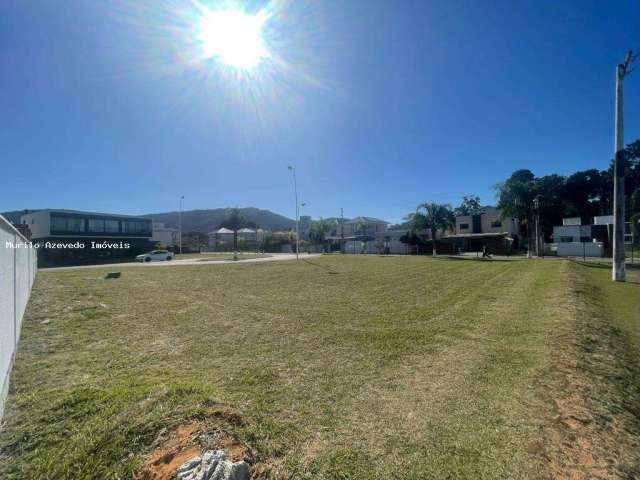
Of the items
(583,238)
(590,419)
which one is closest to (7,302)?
(590,419)

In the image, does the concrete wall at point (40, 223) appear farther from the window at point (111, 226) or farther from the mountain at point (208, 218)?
the mountain at point (208, 218)

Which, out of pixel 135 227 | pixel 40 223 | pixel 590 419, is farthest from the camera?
pixel 135 227

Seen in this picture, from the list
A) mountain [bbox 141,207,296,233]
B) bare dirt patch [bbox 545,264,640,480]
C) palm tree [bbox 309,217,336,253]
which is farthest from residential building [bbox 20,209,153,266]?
mountain [bbox 141,207,296,233]

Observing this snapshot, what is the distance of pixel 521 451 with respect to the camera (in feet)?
9.92

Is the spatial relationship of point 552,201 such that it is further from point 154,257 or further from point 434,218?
point 154,257

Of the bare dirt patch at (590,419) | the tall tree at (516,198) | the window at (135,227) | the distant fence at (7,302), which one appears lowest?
the bare dirt patch at (590,419)

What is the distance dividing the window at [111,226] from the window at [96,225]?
0.57 metres

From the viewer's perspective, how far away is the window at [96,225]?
43775mm

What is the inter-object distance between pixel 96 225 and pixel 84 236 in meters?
2.46

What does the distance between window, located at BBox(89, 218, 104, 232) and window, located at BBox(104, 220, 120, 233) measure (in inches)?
22.5

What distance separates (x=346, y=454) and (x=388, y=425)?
71 cm

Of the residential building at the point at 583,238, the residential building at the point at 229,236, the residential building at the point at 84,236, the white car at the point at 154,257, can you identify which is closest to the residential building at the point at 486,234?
the residential building at the point at 583,238

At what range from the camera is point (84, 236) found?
42.5 m

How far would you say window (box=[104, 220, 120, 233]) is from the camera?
45.6 m
